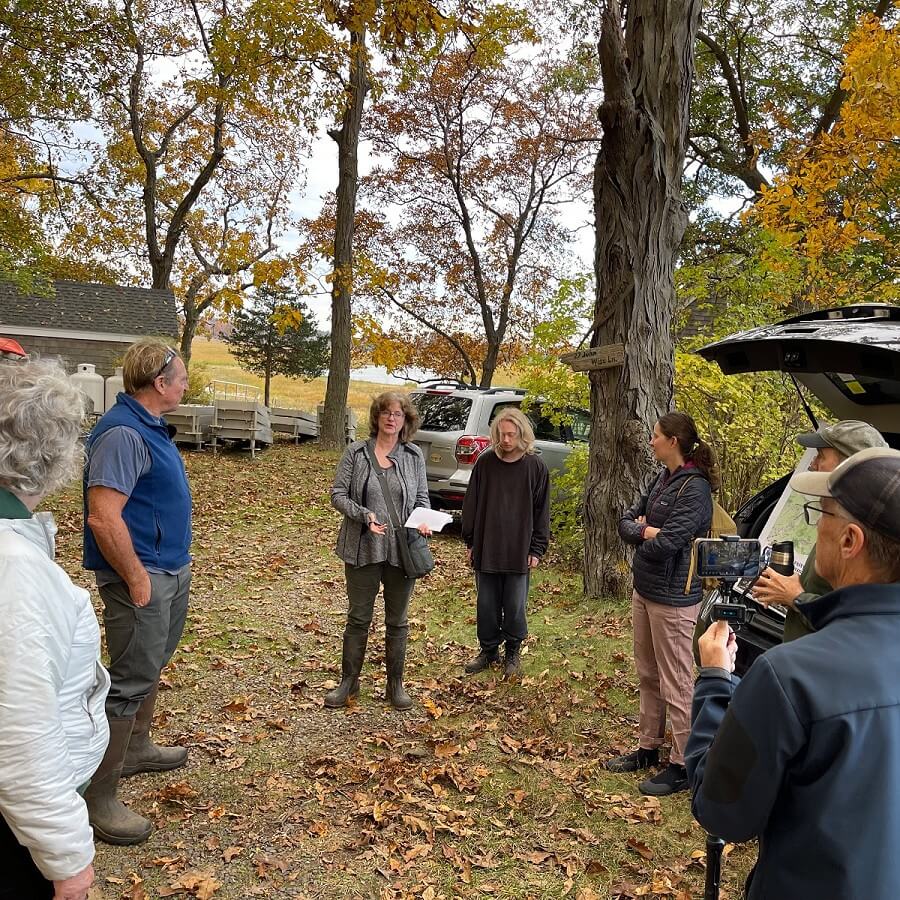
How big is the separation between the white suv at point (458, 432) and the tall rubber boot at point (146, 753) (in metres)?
5.42

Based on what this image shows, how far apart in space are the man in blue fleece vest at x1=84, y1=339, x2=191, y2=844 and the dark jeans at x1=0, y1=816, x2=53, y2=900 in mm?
1691

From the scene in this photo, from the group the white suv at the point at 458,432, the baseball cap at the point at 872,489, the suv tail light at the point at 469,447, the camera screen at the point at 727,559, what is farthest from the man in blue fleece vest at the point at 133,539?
the suv tail light at the point at 469,447

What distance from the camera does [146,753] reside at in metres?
4.12

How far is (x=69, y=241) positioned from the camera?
30.7 meters

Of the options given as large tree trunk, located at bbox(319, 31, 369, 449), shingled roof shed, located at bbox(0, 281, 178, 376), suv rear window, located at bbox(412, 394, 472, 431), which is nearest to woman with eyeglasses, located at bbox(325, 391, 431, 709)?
suv rear window, located at bbox(412, 394, 472, 431)

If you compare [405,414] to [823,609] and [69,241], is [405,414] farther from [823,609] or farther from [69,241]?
[69,241]

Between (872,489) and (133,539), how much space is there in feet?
10.0

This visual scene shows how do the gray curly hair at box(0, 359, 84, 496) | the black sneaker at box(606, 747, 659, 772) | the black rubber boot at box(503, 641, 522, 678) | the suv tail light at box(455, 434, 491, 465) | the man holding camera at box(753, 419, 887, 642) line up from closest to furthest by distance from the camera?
the gray curly hair at box(0, 359, 84, 496)
the man holding camera at box(753, 419, 887, 642)
the black sneaker at box(606, 747, 659, 772)
the black rubber boot at box(503, 641, 522, 678)
the suv tail light at box(455, 434, 491, 465)

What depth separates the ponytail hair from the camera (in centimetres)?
405

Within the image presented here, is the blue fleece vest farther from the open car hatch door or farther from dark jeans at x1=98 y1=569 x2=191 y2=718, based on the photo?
the open car hatch door

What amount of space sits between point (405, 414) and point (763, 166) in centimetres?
1590

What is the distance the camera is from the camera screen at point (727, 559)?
2.19 meters

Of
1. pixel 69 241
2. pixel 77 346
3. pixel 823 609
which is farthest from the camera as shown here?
pixel 69 241

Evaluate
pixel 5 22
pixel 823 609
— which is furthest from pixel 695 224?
pixel 823 609
